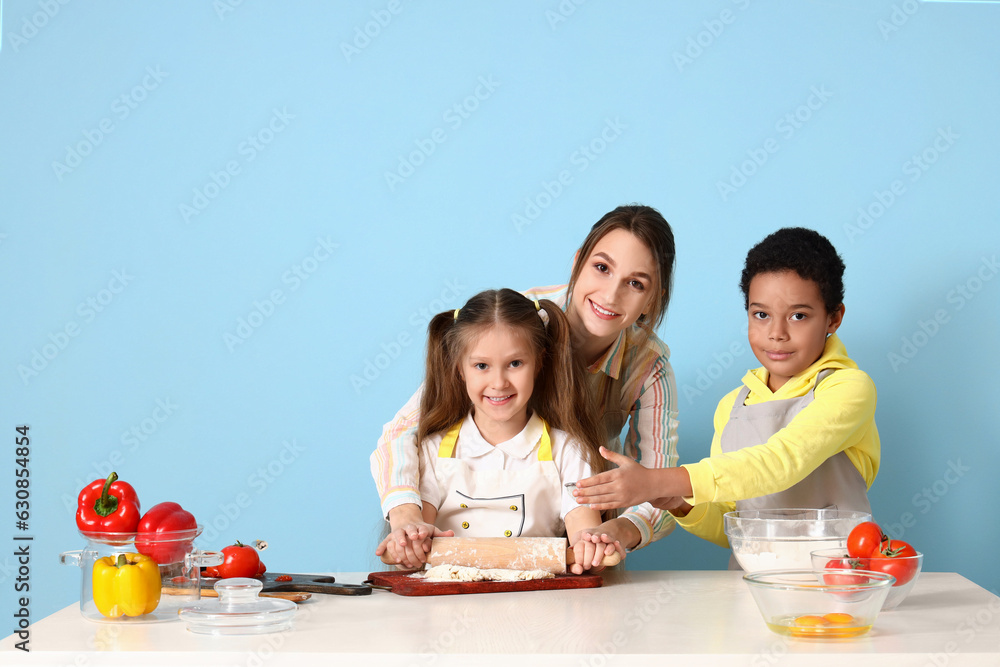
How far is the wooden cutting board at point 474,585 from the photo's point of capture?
1.33 m

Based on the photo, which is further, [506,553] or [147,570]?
[506,553]

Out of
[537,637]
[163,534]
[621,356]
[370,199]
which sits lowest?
[537,637]

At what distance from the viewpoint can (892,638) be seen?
1.05 m

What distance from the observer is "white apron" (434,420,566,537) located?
1670mm

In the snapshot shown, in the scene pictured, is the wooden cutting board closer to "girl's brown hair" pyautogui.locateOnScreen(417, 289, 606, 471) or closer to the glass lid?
the glass lid

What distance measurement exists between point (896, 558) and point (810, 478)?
57 cm

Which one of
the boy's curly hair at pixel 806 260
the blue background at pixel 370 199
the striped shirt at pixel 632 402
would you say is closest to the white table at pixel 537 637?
the striped shirt at pixel 632 402

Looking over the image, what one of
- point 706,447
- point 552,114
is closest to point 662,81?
point 552,114

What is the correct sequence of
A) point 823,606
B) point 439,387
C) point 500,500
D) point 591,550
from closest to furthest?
point 823,606 → point 591,550 → point 500,500 → point 439,387

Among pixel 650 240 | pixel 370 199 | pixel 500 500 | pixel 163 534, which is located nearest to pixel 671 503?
pixel 500 500

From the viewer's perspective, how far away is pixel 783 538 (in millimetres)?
1325

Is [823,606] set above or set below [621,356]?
below

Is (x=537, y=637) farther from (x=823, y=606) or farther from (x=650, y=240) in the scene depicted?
(x=650, y=240)

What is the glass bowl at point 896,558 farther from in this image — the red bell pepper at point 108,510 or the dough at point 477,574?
the red bell pepper at point 108,510
